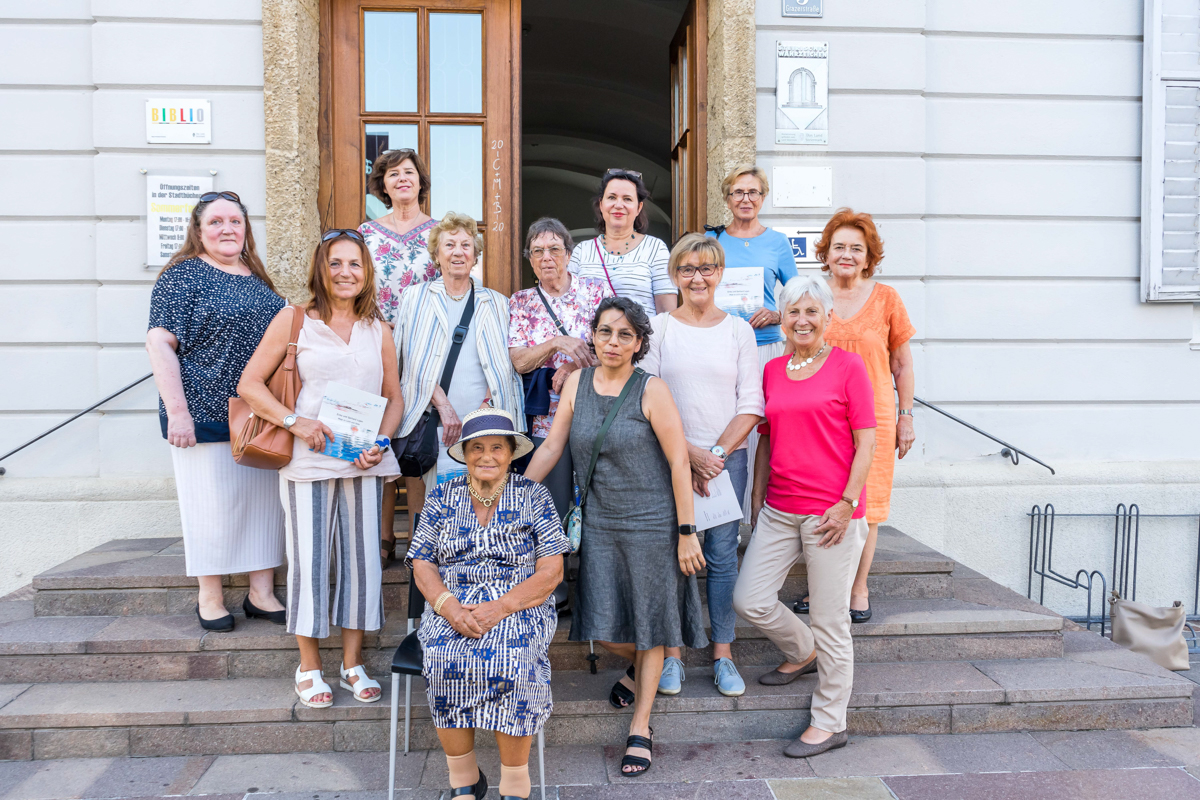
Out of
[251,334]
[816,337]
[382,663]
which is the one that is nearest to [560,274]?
[816,337]

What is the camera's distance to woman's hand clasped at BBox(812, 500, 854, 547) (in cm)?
298

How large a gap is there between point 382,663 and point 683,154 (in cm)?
397

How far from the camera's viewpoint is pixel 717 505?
3225 millimetres

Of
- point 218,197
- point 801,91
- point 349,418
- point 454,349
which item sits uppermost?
point 801,91

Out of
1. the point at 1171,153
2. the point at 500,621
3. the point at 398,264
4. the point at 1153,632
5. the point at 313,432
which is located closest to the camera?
Answer: the point at 500,621

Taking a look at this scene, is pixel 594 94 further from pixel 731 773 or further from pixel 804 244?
pixel 731 773

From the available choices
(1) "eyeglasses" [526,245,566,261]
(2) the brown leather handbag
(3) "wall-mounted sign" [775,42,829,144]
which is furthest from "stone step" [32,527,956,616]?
(3) "wall-mounted sign" [775,42,829,144]

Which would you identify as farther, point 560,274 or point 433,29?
point 433,29

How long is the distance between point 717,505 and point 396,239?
2036mm

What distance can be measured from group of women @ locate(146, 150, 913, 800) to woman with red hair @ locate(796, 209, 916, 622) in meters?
0.01

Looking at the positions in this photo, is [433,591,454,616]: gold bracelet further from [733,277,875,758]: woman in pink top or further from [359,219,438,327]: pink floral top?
[359,219,438,327]: pink floral top

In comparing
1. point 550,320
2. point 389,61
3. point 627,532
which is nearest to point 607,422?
point 627,532

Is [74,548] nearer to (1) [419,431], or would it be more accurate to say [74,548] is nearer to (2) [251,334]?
(2) [251,334]

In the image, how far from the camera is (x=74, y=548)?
4.71 metres
